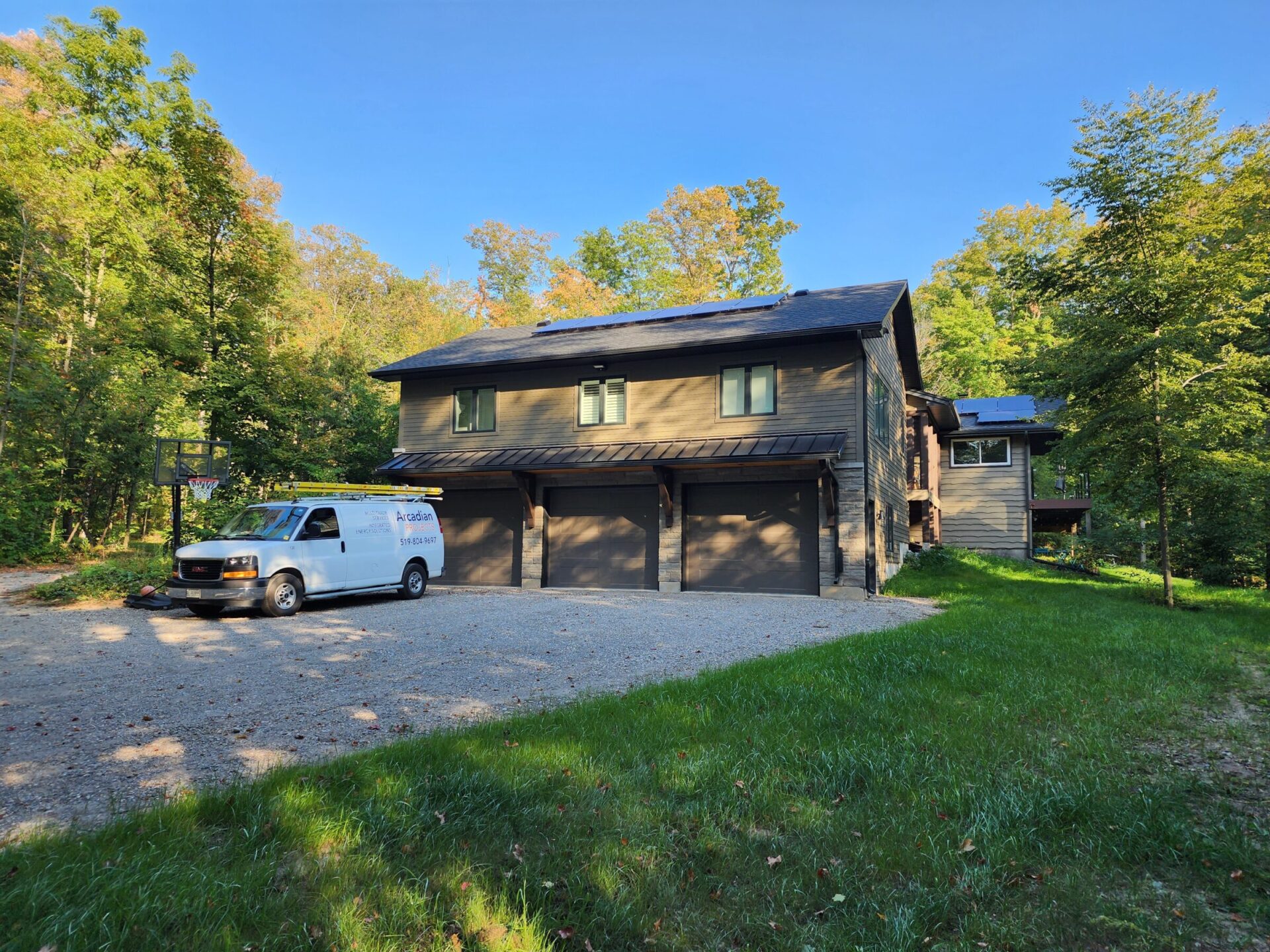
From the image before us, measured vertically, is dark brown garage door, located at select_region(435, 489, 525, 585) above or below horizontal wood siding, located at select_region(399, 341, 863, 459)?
below

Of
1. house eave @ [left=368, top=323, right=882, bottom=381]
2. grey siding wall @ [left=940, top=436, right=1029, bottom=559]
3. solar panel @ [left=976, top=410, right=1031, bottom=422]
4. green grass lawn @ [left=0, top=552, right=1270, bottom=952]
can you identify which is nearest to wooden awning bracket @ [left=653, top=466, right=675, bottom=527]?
house eave @ [left=368, top=323, right=882, bottom=381]

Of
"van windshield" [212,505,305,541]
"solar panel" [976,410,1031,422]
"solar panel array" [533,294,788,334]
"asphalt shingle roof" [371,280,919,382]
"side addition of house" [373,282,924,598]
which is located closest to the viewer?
"van windshield" [212,505,305,541]

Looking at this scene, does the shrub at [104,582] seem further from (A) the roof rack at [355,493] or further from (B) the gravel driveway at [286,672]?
(A) the roof rack at [355,493]

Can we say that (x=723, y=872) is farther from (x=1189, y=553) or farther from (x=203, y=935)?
(x=1189, y=553)

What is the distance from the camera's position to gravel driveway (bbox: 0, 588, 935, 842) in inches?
168

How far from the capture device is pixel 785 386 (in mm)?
16344

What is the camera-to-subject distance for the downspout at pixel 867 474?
1536cm

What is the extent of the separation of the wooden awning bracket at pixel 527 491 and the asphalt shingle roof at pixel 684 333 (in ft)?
10.3

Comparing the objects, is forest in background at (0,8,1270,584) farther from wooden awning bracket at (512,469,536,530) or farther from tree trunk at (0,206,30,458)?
wooden awning bracket at (512,469,536,530)

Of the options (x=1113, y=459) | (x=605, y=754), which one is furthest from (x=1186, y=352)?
(x=605, y=754)

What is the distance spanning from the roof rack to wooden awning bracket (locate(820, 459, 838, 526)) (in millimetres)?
8891

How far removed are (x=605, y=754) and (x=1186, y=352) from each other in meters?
15.2

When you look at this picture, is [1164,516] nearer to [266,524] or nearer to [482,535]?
[482,535]

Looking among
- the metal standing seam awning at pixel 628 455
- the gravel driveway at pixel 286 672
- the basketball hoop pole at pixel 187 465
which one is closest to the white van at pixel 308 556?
the gravel driveway at pixel 286 672
